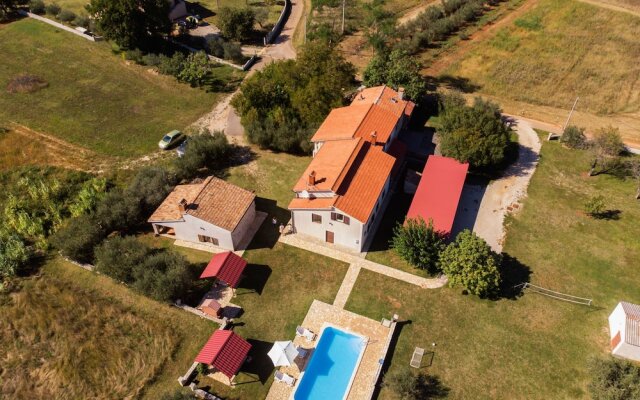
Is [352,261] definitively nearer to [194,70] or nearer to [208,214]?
[208,214]

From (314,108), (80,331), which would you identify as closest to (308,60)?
(314,108)

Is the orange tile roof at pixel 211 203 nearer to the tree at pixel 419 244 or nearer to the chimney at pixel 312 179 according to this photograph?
the chimney at pixel 312 179

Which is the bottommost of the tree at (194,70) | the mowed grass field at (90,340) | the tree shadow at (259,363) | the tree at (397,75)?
the mowed grass field at (90,340)

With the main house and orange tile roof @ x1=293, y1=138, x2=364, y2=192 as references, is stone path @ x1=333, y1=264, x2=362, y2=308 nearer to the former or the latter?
the main house

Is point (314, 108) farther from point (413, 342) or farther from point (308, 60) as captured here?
point (413, 342)

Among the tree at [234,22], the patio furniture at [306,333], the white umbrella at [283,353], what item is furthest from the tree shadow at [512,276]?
the tree at [234,22]

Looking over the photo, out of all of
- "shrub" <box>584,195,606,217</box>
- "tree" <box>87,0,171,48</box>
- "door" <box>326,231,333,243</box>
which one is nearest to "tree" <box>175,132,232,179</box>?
"door" <box>326,231,333,243</box>

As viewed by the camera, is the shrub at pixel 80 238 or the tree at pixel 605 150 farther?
the tree at pixel 605 150
